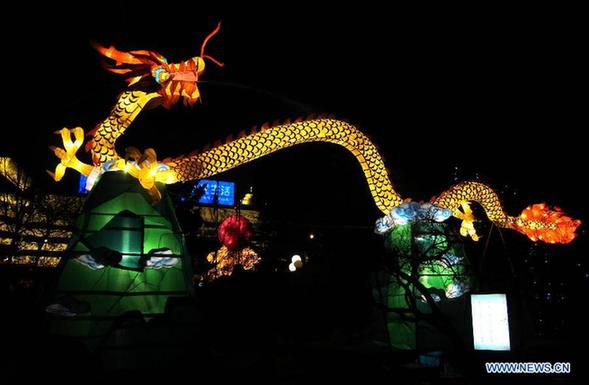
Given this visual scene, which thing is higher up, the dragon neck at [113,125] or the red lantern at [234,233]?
the dragon neck at [113,125]

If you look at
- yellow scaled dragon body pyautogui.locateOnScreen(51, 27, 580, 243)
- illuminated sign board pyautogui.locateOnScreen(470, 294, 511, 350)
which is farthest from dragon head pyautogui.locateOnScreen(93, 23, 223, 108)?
illuminated sign board pyautogui.locateOnScreen(470, 294, 511, 350)

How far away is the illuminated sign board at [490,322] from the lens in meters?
10.7

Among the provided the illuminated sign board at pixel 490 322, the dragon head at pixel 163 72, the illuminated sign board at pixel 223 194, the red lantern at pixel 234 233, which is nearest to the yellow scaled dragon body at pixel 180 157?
the dragon head at pixel 163 72

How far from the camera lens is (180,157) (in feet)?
31.9

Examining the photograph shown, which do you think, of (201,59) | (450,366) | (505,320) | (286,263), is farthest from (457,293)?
(286,263)

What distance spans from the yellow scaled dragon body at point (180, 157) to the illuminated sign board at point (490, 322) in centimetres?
239

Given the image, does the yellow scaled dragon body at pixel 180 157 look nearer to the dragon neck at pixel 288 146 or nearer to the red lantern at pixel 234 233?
the dragon neck at pixel 288 146

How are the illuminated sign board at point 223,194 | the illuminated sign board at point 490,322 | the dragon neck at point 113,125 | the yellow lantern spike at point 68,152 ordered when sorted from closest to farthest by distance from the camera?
1. the yellow lantern spike at point 68,152
2. the dragon neck at point 113,125
3. the illuminated sign board at point 490,322
4. the illuminated sign board at point 223,194

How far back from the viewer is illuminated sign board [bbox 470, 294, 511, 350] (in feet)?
35.2

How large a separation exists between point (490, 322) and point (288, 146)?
5.44 metres

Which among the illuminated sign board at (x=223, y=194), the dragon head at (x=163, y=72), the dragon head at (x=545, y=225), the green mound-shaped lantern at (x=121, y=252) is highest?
the illuminated sign board at (x=223, y=194)

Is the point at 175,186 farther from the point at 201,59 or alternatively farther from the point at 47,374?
the point at 47,374

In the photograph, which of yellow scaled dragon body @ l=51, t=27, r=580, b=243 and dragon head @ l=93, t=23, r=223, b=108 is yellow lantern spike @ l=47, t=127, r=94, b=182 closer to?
yellow scaled dragon body @ l=51, t=27, r=580, b=243

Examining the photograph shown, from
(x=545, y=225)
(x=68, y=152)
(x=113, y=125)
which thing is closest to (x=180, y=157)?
(x=113, y=125)
